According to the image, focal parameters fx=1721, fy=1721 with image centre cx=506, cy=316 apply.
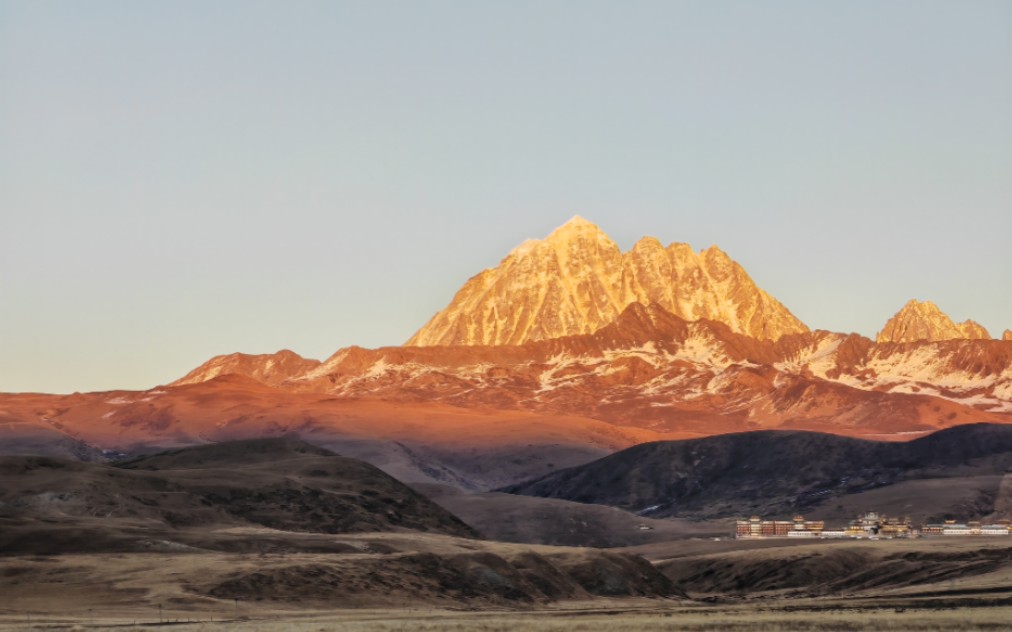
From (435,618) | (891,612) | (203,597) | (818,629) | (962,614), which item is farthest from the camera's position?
(203,597)

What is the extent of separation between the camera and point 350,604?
159 m

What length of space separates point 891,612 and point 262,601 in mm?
59941

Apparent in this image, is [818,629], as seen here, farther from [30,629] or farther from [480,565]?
[480,565]

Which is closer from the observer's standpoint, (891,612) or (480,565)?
(891,612)

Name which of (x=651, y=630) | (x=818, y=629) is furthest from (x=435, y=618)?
(x=818, y=629)

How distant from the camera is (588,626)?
117 m

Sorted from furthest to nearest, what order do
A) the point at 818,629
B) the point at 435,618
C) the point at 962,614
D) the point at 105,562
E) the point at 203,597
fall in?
the point at 105,562 < the point at 203,597 < the point at 435,618 < the point at 962,614 < the point at 818,629

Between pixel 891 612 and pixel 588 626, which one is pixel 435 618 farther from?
pixel 891 612

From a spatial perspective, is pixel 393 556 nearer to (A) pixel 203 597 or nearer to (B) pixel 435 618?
(A) pixel 203 597

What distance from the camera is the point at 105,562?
174375 millimetres

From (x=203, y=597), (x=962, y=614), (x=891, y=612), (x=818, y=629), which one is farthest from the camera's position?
(x=203, y=597)

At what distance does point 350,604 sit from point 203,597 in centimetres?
1386

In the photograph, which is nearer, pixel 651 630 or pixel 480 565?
pixel 651 630

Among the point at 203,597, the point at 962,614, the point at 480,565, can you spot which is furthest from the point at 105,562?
the point at 962,614
